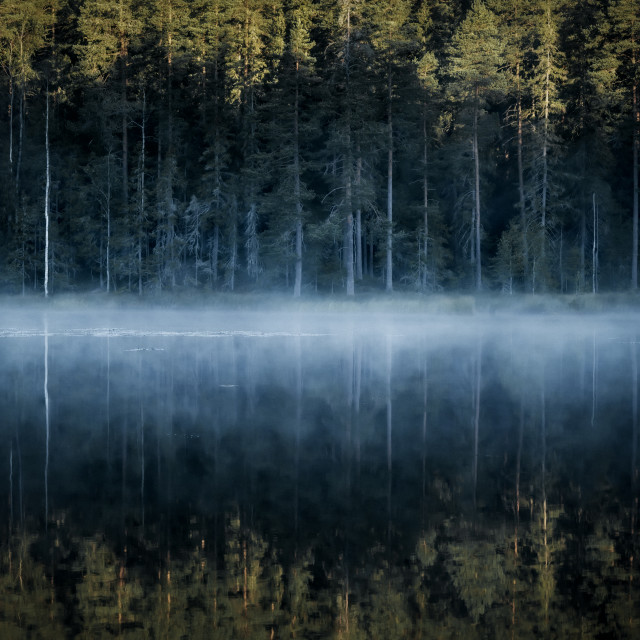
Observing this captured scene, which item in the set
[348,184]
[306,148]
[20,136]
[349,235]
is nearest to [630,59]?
[306,148]

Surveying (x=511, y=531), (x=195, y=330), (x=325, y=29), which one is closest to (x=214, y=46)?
(x=325, y=29)

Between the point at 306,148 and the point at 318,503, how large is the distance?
162 ft

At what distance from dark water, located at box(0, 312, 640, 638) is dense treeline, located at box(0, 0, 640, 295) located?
34.4 metres

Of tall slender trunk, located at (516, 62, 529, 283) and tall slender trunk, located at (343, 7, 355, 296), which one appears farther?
tall slender trunk, located at (516, 62, 529, 283)

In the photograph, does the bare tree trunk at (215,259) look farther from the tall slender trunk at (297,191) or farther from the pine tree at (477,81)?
the pine tree at (477,81)

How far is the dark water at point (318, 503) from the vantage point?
17.8 ft

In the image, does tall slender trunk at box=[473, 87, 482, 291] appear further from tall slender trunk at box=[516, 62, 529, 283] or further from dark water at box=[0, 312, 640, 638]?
dark water at box=[0, 312, 640, 638]

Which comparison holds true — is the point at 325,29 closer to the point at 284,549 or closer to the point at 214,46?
the point at 214,46

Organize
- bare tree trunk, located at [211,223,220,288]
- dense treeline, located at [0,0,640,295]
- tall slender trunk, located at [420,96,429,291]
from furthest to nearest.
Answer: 1. tall slender trunk, located at [420,96,429,291]
2. bare tree trunk, located at [211,223,220,288]
3. dense treeline, located at [0,0,640,295]

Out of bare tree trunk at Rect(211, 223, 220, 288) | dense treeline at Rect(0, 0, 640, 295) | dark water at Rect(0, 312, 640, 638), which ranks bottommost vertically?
dark water at Rect(0, 312, 640, 638)

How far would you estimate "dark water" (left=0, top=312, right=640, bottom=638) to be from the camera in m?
5.43

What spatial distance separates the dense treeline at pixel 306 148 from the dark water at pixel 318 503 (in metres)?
34.4

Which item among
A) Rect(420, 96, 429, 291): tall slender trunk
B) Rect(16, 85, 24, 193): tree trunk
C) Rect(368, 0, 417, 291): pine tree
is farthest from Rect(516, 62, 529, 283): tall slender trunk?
Rect(16, 85, 24, 193): tree trunk

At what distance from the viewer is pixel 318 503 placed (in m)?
7.85
